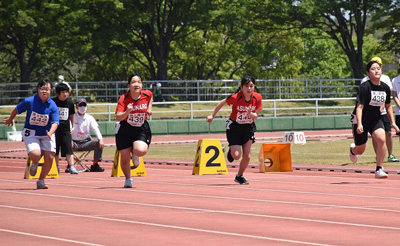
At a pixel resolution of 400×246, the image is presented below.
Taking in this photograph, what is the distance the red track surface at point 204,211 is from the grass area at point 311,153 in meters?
4.18

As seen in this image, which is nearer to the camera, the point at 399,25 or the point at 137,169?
the point at 137,169

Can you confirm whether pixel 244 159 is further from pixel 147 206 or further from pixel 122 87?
pixel 122 87

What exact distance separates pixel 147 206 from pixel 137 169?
6449 mm

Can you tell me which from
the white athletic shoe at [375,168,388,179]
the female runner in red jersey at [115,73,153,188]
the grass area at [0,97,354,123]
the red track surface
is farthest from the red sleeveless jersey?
the grass area at [0,97,354,123]

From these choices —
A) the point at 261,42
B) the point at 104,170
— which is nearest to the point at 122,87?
the point at 261,42

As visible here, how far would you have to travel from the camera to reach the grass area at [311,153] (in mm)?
22267

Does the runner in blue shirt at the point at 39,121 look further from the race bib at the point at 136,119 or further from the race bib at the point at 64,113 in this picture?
the race bib at the point at 64,113

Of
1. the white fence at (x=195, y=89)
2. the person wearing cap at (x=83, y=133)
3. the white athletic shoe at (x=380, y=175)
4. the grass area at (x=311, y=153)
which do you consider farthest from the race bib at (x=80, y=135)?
the white fence at (x=195, y=89)

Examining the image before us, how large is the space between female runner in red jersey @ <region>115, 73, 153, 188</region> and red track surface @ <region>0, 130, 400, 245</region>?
692 mm

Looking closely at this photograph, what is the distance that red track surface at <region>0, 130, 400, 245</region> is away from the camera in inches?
365

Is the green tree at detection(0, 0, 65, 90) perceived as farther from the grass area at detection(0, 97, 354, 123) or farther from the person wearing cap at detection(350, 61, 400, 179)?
the person wearing cap at detection(350, 61, 400, 179)

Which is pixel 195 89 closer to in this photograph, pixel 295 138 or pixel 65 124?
pixel 295 138

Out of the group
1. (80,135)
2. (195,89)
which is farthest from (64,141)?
(195,89)

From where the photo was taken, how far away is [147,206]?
41.1 ft
